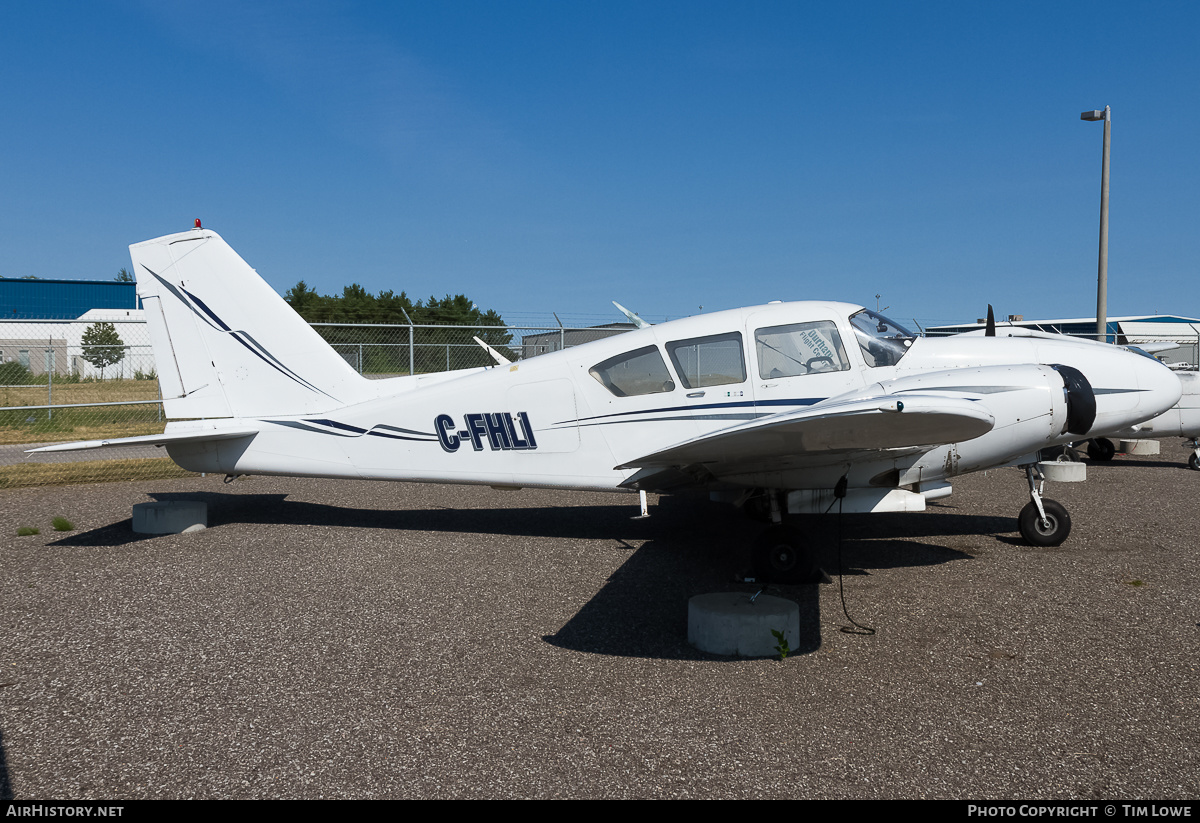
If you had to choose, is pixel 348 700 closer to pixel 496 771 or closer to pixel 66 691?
pixel 496 771

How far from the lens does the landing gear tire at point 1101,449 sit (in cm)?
1249

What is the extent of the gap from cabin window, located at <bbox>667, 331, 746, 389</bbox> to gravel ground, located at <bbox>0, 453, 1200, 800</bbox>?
1595 mm

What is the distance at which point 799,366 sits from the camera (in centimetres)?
602

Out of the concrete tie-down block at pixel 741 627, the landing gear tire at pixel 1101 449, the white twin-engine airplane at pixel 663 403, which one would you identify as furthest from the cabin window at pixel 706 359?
the landing gear tire at pixel 1101 449

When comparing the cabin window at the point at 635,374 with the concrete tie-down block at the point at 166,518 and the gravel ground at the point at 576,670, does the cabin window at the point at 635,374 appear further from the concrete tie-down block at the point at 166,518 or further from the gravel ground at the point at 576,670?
the concrete tie-down block at the point at 166,518

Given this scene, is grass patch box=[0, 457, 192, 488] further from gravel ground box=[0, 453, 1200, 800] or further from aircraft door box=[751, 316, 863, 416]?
aircraft door box=[751, 316, 863, 416]

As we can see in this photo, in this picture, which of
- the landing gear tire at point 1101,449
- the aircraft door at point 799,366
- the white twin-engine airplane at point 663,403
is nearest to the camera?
the white twin-engine airplane at point 663,403

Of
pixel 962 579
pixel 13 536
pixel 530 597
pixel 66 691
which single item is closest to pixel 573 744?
pixel 530 597

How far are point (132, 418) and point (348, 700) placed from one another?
1370cm

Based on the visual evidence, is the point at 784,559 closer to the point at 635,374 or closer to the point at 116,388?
the point at 635,374

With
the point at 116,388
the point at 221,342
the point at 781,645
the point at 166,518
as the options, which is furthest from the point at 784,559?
the point at 116,388

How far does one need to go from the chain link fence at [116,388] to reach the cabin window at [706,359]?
6352 millimetres

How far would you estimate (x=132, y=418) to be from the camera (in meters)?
14.6

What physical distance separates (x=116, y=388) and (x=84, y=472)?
18.2 ft
